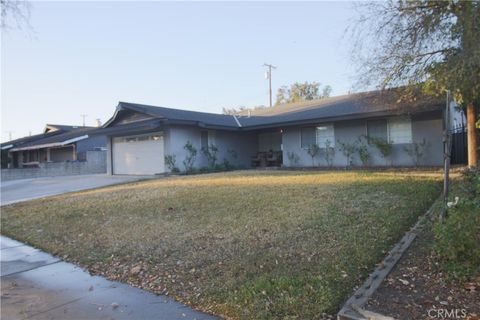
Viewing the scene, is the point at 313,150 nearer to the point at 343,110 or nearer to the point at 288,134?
the point at 288,134

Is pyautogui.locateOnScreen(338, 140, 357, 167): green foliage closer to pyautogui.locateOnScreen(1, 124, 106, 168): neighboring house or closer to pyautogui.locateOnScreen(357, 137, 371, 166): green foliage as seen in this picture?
pyautogui.locateOnScreen(357, 137, 371, 166): green foliage

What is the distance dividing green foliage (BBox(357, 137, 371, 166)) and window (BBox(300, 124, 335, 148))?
127cm

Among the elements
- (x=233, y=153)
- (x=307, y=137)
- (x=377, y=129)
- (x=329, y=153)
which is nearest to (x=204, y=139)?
(x=233, y=153)

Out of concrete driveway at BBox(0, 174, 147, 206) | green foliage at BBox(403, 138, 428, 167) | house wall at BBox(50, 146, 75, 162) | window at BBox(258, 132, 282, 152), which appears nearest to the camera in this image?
concrete driveway at BBox(0, 174, 147, 206)

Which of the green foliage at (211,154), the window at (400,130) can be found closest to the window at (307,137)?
the window at (400,130)

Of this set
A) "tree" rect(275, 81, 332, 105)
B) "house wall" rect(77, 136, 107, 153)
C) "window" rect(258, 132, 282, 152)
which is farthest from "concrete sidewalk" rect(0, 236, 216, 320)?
"tree" rect(275, 81, 332, 105)

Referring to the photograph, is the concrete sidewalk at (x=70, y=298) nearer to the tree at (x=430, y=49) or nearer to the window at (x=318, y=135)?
the tree at (x=430, y=49)

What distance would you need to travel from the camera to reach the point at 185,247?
15.9 ft

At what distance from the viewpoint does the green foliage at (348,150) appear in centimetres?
1522

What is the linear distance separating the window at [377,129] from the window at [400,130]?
8.0 inches

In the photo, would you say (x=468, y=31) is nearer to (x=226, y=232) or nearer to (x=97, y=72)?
(x=226, y=232)

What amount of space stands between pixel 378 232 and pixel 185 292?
272 cm

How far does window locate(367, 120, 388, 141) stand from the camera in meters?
14.6

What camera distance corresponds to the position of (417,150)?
13.6 meters
